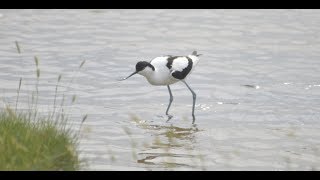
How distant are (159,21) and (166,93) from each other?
19.6ft

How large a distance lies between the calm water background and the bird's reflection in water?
26 mm

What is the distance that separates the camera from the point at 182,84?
51.9 feet

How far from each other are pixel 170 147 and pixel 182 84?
17.2 feet

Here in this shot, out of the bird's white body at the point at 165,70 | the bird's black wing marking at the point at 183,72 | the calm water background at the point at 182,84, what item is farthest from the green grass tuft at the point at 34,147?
the bird's black wing marking at the point at 183,72

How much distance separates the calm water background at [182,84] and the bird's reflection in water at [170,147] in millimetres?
26

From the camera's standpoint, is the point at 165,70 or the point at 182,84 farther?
the point at 182,84

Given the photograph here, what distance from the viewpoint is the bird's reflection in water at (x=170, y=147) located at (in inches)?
383

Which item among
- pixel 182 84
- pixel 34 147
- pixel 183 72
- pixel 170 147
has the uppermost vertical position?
pixel 34 147

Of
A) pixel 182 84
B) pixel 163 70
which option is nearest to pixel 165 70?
pixel 163 70

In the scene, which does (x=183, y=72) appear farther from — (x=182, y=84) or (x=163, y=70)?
(x=182, y=84)

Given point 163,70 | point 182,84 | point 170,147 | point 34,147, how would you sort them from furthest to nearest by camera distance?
point 182,84 < point 163,70 < point 170,147 < point 34,147

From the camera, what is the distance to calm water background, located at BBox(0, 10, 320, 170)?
10438mm

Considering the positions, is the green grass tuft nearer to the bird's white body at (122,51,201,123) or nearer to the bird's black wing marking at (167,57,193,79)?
the bird's white body at (122,51,201,123)

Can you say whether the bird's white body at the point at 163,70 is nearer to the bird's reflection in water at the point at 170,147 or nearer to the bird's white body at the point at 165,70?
the bird's white body at the point at 165,70
